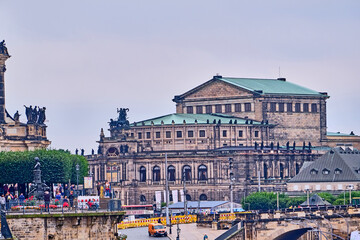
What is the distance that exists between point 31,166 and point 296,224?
38331mm

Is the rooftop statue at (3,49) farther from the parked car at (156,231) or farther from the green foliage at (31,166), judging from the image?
the parked car at (156,231)

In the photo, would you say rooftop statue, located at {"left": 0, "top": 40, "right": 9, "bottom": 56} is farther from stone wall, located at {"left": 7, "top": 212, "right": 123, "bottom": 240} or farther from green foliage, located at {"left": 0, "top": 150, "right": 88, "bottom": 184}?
stone wall, located at {"left": 7, "top": 212, "right": 123, "bottom": 240}

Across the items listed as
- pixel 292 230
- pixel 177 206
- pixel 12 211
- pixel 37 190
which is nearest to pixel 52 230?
pixel 12 211

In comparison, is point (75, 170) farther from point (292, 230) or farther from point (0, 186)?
point (292, 230)

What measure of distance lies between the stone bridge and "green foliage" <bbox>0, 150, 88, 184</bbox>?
26.7 m

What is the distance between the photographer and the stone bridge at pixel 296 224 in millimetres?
143375

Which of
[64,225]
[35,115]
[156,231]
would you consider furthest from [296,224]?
[64,225]

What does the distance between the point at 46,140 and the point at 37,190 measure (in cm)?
5278

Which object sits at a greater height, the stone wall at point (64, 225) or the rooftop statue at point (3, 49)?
the rooftop statue at point (3, 49)

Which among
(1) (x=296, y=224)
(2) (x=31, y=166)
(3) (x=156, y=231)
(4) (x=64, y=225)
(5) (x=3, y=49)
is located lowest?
(3) (x=156, y=231)

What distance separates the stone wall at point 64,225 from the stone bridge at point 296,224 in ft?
232

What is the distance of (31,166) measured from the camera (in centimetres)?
10856

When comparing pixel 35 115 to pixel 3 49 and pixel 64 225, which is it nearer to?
pixel 3 49

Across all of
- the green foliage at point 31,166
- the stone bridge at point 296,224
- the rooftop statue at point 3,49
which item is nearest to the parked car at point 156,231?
the stone bridge at point 296,224
